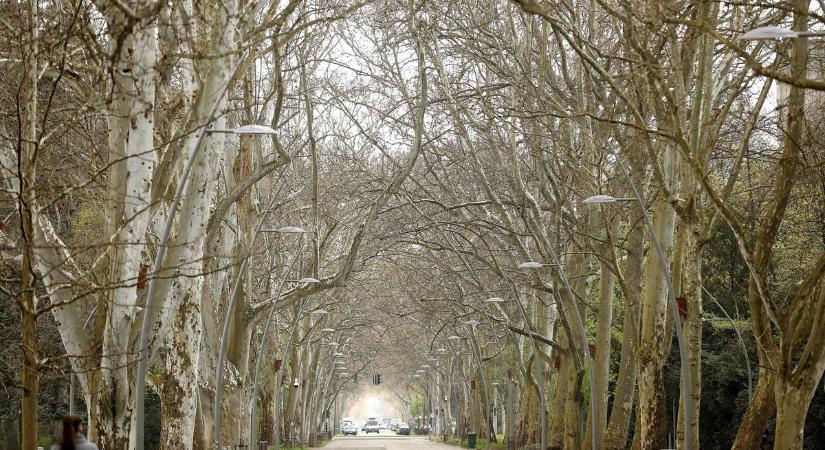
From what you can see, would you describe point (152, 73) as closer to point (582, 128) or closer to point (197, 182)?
point (197, 182)

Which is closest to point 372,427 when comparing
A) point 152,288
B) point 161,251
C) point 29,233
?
point 152,288

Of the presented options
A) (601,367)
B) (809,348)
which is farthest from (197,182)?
(601,367)

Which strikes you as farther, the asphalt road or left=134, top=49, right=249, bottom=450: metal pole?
the asphalt road

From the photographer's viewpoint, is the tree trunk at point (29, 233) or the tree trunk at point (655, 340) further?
the tree trunk at point (655, 340)

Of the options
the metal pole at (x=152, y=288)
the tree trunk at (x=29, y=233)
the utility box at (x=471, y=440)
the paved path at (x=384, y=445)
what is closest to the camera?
the tree trunk at (x=29, y=233)

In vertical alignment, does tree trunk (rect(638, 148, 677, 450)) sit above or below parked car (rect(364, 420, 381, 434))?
above

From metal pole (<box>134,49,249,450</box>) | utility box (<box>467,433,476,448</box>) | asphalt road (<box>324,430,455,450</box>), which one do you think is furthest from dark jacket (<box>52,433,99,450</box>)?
asphalt road (<box>324,430,455,450</box>)

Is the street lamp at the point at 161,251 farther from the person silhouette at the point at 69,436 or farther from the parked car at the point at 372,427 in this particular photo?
the parked car at the point at 372,427

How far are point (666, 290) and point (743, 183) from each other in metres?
16.2

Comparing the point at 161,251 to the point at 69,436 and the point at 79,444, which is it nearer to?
the point at 79,444

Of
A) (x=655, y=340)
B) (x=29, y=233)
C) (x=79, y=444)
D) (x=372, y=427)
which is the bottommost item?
(x=372, y=427)

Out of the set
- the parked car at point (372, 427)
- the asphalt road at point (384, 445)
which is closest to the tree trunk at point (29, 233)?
the asphalt road at point (384, 445)

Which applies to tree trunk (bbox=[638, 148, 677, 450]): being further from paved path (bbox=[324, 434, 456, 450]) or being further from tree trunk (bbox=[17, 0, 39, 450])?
paved path (bbox=[324, 434, 456, 450])

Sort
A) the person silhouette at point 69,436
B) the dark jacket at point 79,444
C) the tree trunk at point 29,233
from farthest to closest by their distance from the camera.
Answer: the tree trunk at point 29,233 → the dark jacket at point 79,444 → the person silhouette at point 69,436
